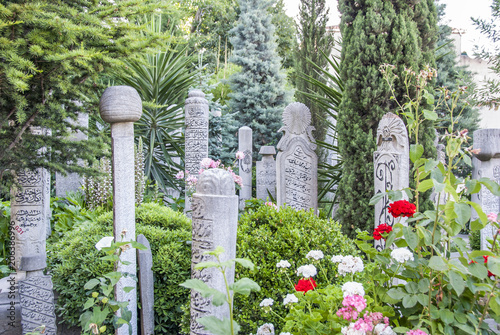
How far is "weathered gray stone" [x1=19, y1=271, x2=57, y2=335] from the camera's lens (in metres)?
2.71

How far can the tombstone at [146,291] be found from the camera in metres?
2.84

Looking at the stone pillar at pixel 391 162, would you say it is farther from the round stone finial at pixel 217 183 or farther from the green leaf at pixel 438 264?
the green leaf at pixel 438 264

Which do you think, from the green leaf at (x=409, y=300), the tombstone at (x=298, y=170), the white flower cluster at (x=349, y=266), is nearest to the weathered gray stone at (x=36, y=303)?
the white flower cluster at (x=349, y=266)

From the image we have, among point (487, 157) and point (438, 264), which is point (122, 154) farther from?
point (487, 157)

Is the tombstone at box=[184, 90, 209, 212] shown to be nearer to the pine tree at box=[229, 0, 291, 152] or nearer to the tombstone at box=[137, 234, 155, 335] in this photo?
the tombstone at box=[137, 234, 155, 335]

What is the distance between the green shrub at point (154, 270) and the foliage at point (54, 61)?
2.99 feet

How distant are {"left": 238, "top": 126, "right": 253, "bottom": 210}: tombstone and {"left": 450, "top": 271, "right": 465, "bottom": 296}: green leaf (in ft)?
22.6

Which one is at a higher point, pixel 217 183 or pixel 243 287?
pixel 217 183

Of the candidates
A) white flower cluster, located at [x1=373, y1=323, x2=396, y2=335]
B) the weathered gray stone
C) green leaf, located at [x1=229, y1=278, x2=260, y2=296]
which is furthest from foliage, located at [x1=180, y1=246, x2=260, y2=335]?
the weathered gray stone

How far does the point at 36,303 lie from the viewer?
2746 mm

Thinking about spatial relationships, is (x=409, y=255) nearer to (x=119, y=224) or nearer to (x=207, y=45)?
(x=119, y=224)

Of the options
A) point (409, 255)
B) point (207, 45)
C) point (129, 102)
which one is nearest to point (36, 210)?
point (129, 102)

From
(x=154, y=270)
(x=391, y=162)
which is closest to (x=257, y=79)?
(x=391, y=162)

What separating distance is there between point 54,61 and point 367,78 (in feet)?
11.6
